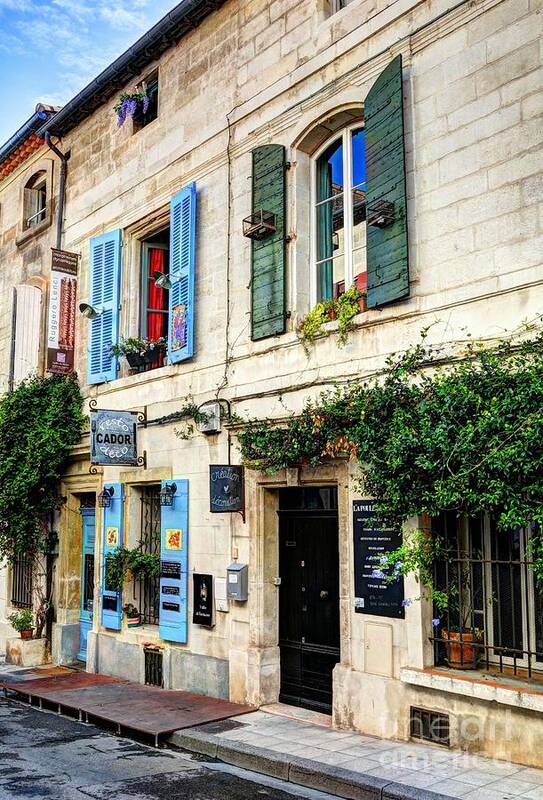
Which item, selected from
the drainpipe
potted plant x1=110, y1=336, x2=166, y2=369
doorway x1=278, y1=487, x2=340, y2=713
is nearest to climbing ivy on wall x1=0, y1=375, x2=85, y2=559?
potted plant x1=110, y1=336, x2=166, y2=369

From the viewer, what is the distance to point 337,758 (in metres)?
6.64

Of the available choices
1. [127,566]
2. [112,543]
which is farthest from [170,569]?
[112,543]

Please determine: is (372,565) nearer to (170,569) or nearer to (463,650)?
(463,650)

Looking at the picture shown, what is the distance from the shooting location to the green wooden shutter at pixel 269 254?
8.91 meters

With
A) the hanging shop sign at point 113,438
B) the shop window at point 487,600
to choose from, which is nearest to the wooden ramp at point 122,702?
the shop window at point 487,600

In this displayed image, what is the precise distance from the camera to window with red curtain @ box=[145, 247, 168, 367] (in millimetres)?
11750

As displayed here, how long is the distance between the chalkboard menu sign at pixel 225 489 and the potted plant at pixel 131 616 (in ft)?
8.71

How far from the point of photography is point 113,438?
10445 mm

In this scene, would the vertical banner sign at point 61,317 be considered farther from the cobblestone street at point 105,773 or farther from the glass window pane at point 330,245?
the cobblestone street at point 105,773

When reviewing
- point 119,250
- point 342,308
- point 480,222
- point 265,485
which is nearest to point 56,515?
point 119,250

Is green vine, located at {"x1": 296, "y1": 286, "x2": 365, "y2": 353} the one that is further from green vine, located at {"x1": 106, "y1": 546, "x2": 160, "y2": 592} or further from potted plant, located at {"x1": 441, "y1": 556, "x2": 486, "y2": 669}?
green vine, located at {"x1": 106, "y1": 546, "x2": 160, "y2": 592}

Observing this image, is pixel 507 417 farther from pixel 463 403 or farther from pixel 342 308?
pixel 342 308

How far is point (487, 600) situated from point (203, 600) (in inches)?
150

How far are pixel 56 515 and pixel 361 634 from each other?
6805 millimetres
